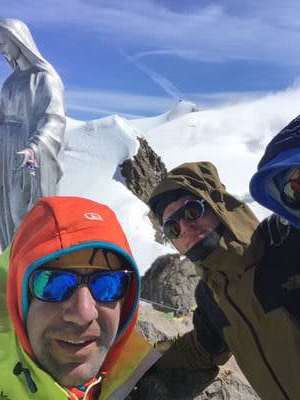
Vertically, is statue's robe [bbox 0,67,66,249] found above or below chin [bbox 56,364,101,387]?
below

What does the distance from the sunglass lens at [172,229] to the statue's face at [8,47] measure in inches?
141

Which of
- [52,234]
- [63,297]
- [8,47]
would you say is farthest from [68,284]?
[8,47]

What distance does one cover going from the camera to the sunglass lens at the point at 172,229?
2.51 meters

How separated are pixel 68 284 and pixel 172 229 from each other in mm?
837

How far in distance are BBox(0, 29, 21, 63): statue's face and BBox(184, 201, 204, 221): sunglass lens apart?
3.65m

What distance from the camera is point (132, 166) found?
21109 millimetres

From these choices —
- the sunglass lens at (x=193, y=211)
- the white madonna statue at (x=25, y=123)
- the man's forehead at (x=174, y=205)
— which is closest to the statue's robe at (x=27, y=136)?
the white madonna statue at (x=25, y=123)

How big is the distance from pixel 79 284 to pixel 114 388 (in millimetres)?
441

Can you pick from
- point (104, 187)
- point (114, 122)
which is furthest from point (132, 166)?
point (114, 122)

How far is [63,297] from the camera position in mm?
1780

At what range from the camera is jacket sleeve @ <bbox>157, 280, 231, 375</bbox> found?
245 centimetres

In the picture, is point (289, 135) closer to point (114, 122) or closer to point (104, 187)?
point (104, 187)

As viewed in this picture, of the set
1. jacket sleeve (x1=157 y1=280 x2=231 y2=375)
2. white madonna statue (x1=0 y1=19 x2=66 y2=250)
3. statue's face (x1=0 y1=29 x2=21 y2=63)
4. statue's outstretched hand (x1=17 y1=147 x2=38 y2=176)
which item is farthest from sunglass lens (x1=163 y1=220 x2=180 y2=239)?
statue's face (x1=0 y1=29 x2=21 y2=63)

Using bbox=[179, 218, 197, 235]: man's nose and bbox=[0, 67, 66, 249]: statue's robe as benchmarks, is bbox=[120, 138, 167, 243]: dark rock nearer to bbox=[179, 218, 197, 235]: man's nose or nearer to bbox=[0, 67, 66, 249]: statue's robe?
bbox=[0, 67, 66, 249]: statue's robe
